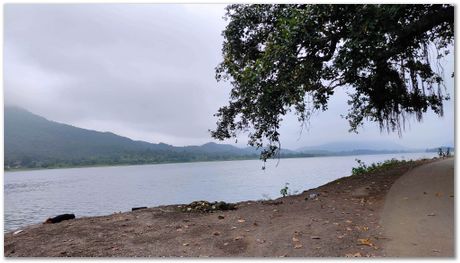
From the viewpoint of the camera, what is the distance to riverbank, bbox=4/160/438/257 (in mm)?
5641

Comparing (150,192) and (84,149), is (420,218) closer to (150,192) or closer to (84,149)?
(150,192)

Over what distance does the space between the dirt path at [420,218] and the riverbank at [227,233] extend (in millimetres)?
234

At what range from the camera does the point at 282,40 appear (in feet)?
25.5

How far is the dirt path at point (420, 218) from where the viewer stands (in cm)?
534

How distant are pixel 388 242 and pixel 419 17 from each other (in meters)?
5.37

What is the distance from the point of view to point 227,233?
6.45 metres

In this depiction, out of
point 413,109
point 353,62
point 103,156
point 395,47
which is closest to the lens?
point 353,62

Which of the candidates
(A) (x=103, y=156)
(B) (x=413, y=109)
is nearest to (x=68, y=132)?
(A) (x=103, y=156)

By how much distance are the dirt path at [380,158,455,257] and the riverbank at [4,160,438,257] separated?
234 mm

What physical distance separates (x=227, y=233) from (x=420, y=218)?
10.7 feet

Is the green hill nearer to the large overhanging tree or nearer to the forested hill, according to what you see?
the forested hill

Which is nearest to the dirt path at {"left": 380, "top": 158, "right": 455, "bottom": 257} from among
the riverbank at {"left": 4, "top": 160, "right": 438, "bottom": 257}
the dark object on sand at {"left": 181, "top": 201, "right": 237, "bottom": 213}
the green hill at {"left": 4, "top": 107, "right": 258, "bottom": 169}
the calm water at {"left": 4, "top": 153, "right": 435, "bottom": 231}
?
the riverbank at {"left": 4, "top": 160, "right": 438, "bottom": 257}

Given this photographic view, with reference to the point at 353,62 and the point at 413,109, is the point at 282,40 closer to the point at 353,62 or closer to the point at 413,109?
the point at 353,62

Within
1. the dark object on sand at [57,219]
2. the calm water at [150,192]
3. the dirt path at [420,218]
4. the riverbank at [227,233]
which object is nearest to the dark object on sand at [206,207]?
the riverbank at [227,233]
